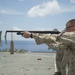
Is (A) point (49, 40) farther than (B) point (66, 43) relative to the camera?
Yes

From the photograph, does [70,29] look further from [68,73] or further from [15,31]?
[15,31]

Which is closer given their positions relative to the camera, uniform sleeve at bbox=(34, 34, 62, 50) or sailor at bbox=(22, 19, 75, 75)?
sailor at bbox=(22, 19, 75, 75)

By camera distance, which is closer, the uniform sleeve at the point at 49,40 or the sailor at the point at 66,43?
the sailor at the point at 66,43

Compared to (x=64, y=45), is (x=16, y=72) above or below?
below

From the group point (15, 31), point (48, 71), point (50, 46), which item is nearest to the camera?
point (50, 46)

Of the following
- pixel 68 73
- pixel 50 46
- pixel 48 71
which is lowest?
pixel 48 71

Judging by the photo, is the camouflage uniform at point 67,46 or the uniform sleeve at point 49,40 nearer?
the camouflage uniform at point 67,46

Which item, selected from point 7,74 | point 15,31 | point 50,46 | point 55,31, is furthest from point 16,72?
point 50,46

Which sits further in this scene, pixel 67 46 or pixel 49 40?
pixel 49 40

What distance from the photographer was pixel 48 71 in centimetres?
1431

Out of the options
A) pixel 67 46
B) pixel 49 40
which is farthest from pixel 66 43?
pixel 49 40

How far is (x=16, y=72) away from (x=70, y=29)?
Result: 26.6 ft

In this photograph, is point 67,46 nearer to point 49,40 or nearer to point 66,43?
point 66,43

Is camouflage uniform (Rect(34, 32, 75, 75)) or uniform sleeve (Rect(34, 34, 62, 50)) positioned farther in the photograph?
uniform sleeve (Rect(34, 34, 62, 50))
